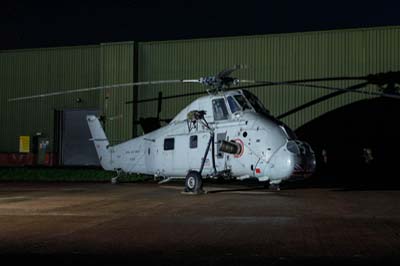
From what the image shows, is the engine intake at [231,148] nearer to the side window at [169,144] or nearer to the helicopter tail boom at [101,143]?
the side window at [169,144]

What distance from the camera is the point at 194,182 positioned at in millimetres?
22016

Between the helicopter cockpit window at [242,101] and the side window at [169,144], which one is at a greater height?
the helicopter cockpit window at [242,101]

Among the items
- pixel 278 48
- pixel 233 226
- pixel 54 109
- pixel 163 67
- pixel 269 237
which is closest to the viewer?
pixel 269 237

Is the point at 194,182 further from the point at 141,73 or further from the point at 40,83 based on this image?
the point at 40,83

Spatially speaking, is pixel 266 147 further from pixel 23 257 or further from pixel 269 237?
pixel 23 257

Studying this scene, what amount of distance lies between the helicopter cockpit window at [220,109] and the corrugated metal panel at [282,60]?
12734 millimetres

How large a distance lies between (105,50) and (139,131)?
19.3ft

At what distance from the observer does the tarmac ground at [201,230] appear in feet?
31.5

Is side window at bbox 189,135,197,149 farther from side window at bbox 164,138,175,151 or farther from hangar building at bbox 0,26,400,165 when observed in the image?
hangar building at bbox 0,26,400,165

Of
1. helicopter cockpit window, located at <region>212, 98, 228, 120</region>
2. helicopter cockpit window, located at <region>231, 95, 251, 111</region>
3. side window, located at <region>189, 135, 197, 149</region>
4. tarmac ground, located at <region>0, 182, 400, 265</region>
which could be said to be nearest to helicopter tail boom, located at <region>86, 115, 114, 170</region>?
side window, located at <region>189, 135, 197, 149</region>

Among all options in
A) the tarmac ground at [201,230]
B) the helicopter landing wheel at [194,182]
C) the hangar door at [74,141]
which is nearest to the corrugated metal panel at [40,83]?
the hangar door at [74,141]

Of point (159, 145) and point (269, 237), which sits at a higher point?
point (159, 145)

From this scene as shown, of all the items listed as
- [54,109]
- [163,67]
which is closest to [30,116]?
[54,109]

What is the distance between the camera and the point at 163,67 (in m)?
37.5
